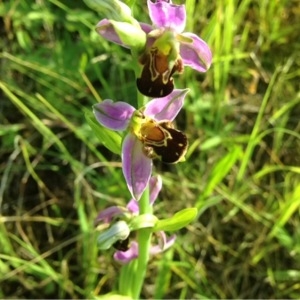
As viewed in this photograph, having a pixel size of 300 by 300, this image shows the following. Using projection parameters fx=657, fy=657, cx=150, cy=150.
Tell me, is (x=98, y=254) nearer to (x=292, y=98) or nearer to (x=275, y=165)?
(x=275, y=165)

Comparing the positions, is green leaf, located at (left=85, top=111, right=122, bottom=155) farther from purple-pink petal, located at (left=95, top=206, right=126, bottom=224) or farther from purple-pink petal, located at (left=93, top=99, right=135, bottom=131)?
purple-pink petal, located at (left=95, top=206, right=126, bottom=224)

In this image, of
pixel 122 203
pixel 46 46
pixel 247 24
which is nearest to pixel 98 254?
pixel 122 203

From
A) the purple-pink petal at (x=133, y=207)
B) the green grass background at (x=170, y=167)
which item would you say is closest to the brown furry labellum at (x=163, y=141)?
the purple-pink petal at (x=133, y=207)

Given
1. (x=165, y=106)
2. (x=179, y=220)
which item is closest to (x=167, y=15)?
(x=165, y=106)

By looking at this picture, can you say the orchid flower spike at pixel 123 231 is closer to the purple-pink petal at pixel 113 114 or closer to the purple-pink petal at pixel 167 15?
the purple-pink petal at pixel 113 114

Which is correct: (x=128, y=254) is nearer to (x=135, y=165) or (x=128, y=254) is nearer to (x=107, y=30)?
(x=135, y=165)
